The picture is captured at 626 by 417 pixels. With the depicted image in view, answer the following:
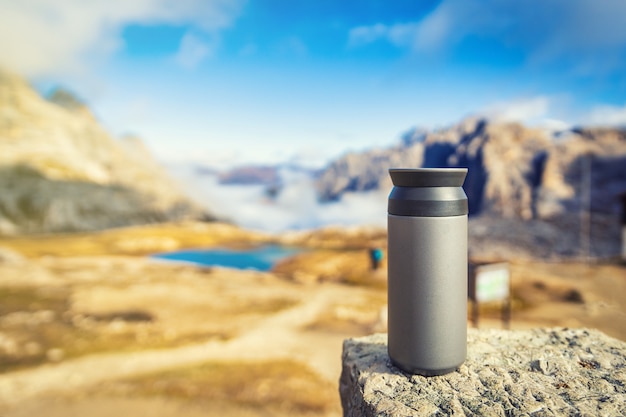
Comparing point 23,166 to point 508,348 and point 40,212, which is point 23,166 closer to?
point 40,212

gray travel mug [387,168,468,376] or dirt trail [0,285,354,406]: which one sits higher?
gray travel mug [387,168,468,376]

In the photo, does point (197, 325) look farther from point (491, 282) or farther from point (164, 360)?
point (491, 282)

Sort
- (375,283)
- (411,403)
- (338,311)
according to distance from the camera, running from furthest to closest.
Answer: (375,283) < (338,311) < (411,403)

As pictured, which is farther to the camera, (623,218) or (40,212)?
(40,212)

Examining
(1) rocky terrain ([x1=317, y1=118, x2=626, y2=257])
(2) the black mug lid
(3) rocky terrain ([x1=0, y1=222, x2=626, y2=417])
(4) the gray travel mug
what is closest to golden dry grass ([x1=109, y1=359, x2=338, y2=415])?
(3) rocky terrain ([x1=0, y1=222, x2=626, y2=417])

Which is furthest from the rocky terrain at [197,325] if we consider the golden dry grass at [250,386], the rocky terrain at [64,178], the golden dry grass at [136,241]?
the rocky terrain at [64,178]

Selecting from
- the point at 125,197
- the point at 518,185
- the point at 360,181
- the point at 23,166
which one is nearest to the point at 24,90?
the point at 23,166

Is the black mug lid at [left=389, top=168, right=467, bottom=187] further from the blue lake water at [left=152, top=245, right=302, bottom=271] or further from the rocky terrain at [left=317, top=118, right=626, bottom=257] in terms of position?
the rocky terrain at [left=317, top=118, right=626, bottom=257]
